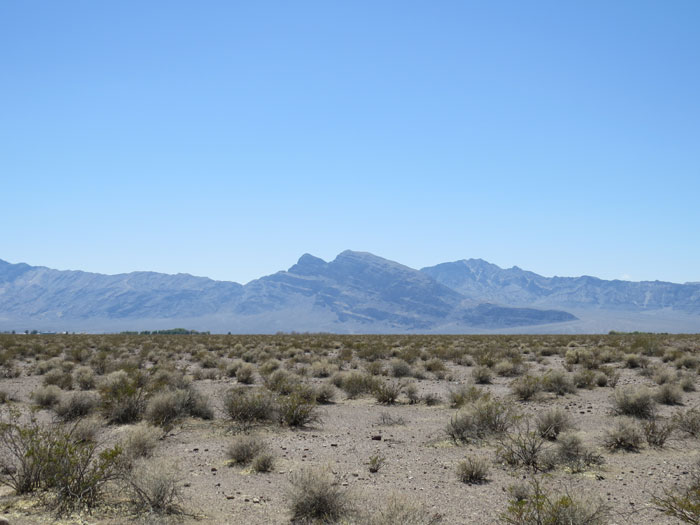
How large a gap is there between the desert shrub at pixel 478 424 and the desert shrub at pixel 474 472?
2447mm

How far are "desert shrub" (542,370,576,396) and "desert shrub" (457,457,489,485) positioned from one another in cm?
998

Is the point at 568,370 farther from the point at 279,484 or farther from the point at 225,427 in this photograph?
the point at 279,484

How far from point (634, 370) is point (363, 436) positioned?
17724 mm

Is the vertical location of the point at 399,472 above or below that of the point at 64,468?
below

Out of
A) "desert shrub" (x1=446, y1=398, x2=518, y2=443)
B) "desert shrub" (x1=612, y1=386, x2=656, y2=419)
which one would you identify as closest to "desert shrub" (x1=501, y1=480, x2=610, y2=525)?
"desert shrub" (x1=446, y1=398, x2=518, y2=443)

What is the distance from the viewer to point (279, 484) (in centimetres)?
881

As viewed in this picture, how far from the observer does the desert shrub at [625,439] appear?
35.1 ft

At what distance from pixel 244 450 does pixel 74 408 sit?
6.39 metres

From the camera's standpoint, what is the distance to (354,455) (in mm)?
10773

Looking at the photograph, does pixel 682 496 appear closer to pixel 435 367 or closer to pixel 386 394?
→ pixel 386 394

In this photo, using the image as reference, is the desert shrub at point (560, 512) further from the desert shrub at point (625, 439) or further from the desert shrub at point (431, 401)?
the desert shrub at point (431, 401)

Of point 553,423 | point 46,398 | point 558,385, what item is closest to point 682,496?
point 553,423

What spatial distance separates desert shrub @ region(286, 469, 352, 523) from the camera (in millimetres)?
7230

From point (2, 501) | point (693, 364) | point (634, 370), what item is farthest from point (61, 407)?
point (693, 364)
